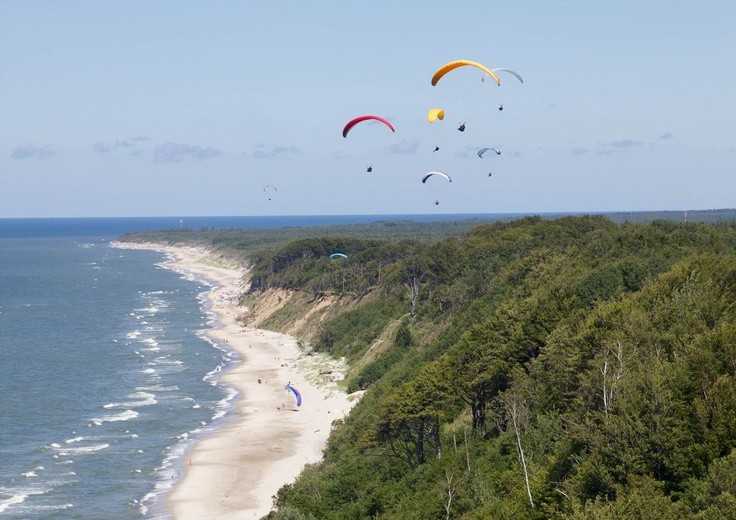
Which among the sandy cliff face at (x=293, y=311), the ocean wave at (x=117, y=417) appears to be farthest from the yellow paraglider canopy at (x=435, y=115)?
the sandy cliff face at (x=293, y=311)

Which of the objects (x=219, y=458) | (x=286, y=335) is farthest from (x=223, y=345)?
(x=219, y=458)

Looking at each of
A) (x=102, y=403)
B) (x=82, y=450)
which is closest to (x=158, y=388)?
(x=102, y=403)

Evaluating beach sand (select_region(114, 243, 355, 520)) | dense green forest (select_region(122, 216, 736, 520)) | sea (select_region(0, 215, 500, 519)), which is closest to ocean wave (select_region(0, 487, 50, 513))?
sea (select_region(0, 215, 500, 519))

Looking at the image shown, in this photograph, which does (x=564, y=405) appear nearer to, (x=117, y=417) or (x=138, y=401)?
(x=117, y=417)

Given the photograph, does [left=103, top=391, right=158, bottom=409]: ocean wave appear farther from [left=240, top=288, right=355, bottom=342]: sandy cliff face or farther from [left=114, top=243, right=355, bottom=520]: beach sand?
[left=240, top=288, right=355, bottom=342]: sandy cliff face

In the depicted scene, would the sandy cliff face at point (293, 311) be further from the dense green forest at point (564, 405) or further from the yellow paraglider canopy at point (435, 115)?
the yellow paraglider canopy at point (435, 115)

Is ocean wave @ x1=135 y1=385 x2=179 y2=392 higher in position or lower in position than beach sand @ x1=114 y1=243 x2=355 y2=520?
higher
